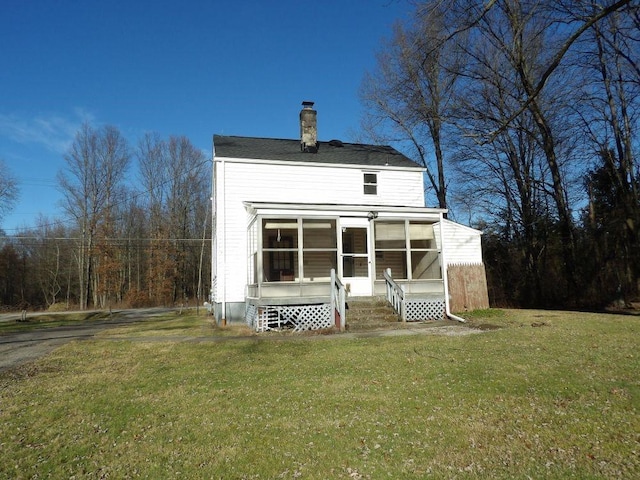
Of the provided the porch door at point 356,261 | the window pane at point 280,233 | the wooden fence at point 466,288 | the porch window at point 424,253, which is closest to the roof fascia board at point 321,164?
the porch door at point 356,261

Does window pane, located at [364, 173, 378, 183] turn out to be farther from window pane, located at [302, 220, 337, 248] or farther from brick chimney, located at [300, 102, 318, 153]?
window pane, located at [302, 220, 337, 248]

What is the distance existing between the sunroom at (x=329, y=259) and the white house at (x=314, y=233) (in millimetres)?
37

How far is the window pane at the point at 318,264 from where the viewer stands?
1636 centimetres

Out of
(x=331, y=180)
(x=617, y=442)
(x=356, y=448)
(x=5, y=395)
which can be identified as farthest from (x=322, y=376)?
(x=331, y=180)

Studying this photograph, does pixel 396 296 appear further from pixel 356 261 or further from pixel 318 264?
pixel 318 264

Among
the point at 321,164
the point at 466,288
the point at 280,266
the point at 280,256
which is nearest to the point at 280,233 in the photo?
the point at 280,256

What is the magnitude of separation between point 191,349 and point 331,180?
9.52 metres

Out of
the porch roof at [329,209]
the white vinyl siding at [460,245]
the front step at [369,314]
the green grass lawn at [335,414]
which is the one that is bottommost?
the green grass lawn at [335,414]

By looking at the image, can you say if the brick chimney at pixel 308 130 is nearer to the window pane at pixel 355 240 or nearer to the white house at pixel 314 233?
the white house at pixel 314 233

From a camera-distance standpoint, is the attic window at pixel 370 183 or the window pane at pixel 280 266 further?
the attic window at pixel 370 183

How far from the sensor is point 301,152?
1834 cm

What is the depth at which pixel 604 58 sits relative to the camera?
62.3ft

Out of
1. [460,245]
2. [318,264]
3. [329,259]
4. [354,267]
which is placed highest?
[460,245]

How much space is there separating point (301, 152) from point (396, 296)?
7837 mm
